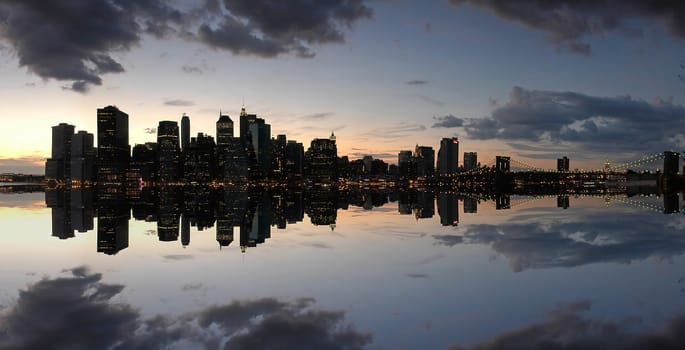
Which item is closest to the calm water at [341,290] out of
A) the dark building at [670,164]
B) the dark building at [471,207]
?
the dark building at [471,207]

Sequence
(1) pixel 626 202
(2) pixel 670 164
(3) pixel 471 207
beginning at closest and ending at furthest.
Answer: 1. (3) pixel 471 207
2. (1) pixel 626 202
3. (2) pixel 670 164

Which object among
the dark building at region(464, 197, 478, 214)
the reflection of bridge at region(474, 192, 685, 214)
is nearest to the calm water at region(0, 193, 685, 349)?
the dark building at region(464, 197, 478, 214)

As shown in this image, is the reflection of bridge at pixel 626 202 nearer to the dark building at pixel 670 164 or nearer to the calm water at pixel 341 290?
the calm water at pixel 341 290

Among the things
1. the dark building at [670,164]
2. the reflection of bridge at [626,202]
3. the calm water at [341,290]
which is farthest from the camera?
the dark building at [670,164]

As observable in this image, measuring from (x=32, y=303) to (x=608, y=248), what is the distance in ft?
72.8

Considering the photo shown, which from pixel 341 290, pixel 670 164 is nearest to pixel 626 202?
pixel 341 290

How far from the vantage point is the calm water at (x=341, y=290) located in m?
11.1

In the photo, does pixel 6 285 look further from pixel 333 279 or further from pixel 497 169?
pixel 497 169

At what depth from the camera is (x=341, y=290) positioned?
1570 cm

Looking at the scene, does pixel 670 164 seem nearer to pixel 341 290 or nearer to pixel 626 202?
pixel 626 202

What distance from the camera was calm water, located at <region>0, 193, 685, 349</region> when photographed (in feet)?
36.3

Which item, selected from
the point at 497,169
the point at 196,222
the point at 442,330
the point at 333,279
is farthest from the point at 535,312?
the point at 497,169

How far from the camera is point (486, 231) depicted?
31.9 m

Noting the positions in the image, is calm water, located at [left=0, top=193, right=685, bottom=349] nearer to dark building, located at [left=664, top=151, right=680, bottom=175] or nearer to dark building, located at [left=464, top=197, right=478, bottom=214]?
dark building, located at [left=464, top=197, right=478, bottom=214]
